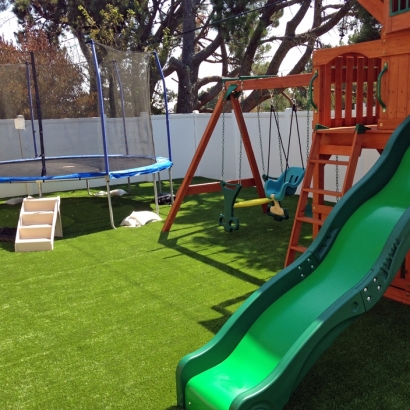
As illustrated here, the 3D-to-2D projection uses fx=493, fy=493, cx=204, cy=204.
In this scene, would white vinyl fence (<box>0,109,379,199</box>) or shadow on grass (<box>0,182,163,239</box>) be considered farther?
white vinyl fence (<box>0,109,379,199</box>)

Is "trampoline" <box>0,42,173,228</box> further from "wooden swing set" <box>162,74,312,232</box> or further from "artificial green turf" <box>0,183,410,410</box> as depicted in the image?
"artificial green turf" <box>0,183,410,410</box>

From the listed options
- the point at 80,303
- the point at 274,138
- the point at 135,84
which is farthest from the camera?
the point at 274,138

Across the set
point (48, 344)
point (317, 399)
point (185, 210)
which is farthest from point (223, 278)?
point (185, 210)

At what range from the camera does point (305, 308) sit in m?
3.05

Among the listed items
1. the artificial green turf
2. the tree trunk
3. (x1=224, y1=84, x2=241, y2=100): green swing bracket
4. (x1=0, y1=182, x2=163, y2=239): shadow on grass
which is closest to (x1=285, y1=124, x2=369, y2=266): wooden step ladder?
the artificial green turf

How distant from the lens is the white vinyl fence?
909cm

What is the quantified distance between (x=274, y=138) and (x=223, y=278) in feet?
17.6

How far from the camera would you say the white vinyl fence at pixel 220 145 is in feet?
29.8

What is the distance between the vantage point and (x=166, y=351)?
11.7 ft

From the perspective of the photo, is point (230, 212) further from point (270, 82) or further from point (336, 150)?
point (336, 150)

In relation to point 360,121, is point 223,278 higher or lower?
lower

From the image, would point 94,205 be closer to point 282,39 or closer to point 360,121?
point 360,121

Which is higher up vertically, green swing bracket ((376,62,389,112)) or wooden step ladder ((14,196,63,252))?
green swing bracket ((376,62,389,112))

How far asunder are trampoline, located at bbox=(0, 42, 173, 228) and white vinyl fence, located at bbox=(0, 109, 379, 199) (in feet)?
0.18
